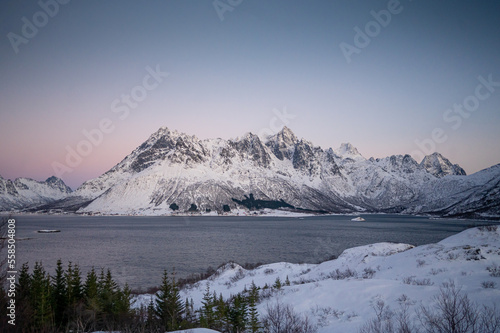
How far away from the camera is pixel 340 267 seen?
31734mm

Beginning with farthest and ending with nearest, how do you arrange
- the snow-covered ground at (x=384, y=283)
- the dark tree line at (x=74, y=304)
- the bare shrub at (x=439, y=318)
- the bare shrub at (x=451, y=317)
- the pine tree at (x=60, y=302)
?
1. the pine tree at (x=60, y=302)
2. the dark tree line at (x=74, y=304)
3. the snow-covered ground at (x=384, y=283)
4. the bare shrub at (x=439, y=318)
5. the bare shrub at (x=451, y=317)

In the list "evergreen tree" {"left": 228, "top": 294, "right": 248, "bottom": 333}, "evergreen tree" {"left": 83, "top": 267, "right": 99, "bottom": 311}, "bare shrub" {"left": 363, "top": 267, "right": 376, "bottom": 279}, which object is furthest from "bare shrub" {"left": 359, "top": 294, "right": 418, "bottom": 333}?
"evergreen tree" {"left": 83, "top": 267, "right": 99, "bottom": 311}

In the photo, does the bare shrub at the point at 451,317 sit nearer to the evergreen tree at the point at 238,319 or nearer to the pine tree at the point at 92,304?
the evergreen tree at the point at 238,319

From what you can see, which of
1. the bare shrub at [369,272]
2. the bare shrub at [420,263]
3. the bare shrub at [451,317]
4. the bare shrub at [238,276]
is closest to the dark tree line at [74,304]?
the bare shrub at [238,276]

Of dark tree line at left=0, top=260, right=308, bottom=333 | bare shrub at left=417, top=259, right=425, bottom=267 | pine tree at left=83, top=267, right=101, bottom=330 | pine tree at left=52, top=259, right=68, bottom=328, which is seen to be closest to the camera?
dark tree line at left=0, top=260, right=308, bottom=333

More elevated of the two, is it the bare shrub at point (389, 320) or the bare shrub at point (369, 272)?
the bare shrub at point (389, 320)

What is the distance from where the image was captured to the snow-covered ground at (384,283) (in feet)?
43.5

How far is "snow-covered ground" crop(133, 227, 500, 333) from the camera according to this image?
43.5 ft

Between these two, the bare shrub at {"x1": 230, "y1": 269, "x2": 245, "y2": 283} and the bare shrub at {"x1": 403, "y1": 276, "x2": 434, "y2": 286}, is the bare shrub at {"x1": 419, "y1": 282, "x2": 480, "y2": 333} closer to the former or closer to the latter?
the bare shrub at {"x1": 403, "y1": 276, "x2": 434, "y2": 286}

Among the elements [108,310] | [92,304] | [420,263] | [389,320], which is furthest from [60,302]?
[420,263]

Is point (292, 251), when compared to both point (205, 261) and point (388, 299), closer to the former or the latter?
point (205, 261)

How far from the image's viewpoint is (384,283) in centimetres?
1591

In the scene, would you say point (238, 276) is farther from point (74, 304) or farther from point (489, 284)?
point (489, 284)

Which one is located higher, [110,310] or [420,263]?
[420,263]
